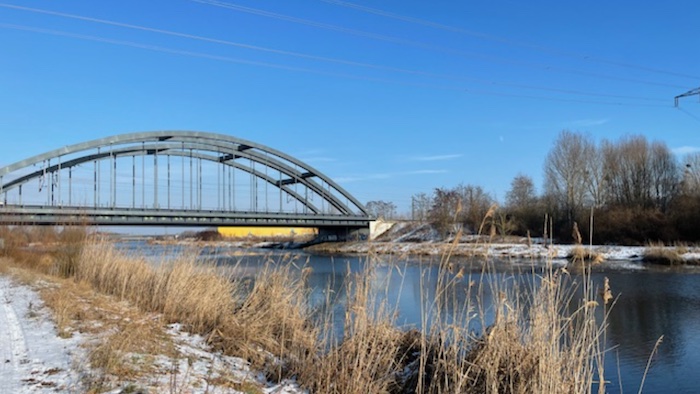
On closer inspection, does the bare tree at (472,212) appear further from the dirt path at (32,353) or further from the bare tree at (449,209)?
the dirt path at (32,353)

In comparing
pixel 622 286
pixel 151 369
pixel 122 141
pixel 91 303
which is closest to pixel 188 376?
pixel 151 369

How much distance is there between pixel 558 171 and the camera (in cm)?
5112

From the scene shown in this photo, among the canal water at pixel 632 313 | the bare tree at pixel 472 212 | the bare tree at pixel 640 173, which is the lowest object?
the canal water at pixel 632 313

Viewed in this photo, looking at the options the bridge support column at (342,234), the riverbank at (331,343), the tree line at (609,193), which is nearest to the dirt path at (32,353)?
the riverbank at (331,343)

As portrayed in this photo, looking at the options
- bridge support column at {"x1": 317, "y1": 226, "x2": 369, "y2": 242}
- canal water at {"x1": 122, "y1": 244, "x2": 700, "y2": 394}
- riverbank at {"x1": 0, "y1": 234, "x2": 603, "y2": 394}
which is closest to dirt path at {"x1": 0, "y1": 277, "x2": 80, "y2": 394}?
riverbank at {"x1": 0, "y1": 234, "x2": 603, "y2": 394}

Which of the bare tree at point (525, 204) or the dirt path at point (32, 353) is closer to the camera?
the dirt path at point (32, 353)

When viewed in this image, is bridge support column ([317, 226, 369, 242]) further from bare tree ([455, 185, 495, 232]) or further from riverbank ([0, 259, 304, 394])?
riverbank ([0, 259, 304, 394])

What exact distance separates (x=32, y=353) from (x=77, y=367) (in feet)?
3.01

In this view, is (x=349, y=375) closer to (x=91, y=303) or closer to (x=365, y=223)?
(x=91, y=303)

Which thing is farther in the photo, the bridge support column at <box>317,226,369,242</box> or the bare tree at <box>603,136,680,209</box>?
the bridge support column at <box>317,226,369,242</box>

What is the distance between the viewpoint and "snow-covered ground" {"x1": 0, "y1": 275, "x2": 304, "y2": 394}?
397 cm

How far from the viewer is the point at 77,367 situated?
4379 millimetres

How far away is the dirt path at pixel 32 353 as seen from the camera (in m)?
3.93

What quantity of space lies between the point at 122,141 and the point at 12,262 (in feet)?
141
